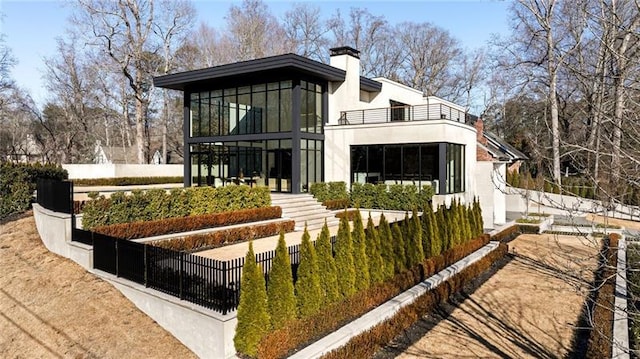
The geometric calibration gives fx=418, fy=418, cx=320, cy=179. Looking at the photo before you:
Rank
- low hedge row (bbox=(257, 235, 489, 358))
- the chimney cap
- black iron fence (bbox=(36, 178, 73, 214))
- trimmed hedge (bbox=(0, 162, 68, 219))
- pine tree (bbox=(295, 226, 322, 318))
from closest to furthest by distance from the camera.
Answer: low hedge row (bbox=(257, 235, 489, 358)), pine tree (bbox=(295, 226, 322, 318)), black iron fence (bbox=(36, 178, 73, 214)), trimmed hedge (bbox=(0, 162, 68, 219)), the chimney cap

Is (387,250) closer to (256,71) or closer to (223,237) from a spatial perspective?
(223,237)

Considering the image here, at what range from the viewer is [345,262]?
28.2 feet

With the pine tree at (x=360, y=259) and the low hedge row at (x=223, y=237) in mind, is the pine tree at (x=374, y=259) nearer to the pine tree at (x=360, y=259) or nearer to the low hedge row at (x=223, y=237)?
the pine tree at (x=360, y=259)

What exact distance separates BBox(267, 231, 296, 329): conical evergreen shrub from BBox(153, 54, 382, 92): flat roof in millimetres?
13788

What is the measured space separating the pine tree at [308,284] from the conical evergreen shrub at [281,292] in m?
0.24

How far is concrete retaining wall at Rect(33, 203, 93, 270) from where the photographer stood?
10492mm

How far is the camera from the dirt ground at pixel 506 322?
7.43m

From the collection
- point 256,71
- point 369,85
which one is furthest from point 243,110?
point 369,85

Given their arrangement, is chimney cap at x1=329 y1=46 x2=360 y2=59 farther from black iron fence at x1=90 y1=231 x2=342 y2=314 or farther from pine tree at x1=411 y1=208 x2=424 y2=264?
black iron fence at x1=90 y1=231 x2=342 y2=314

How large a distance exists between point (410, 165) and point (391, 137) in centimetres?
167

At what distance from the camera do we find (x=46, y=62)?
41219 mm

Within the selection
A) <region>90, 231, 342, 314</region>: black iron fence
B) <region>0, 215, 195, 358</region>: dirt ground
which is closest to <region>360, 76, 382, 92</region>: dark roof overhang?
<region>90, 231, 342, 314</region>: black iron fence

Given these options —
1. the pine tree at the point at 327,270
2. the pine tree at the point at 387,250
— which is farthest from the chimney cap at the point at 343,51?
the pine tree at the point at 327,270

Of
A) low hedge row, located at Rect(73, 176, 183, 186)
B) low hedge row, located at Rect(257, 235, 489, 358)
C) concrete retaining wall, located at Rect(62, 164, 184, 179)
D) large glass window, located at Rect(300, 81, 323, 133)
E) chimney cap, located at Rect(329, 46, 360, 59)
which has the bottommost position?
low hedge row, located at Rect(257, 235, 489, 358)
